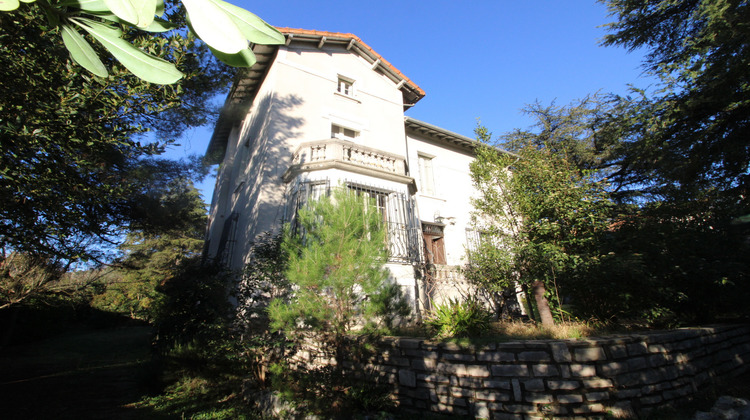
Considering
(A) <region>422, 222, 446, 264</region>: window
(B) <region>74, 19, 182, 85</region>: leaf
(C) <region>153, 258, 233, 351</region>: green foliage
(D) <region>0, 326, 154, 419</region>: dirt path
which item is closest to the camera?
(B) <region>74, 19, 182, 85</region>: leaf

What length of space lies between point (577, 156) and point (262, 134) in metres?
15.8

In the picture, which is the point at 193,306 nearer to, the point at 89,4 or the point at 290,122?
the point at 290,122

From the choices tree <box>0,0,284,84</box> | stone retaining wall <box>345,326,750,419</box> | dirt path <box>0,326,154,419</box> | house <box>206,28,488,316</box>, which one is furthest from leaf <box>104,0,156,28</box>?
dirt path <box>0,326,154,419</box>

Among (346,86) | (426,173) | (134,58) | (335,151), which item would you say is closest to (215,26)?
(134,58)

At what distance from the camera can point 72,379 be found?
7.87 meters

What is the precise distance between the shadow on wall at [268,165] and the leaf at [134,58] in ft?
26.0

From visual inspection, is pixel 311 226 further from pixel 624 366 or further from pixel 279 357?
pixel 624 366

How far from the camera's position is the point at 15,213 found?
404 cm

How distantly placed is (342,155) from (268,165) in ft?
7.90

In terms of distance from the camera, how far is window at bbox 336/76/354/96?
1139 cm

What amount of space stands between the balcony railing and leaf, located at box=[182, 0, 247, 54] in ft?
25.1

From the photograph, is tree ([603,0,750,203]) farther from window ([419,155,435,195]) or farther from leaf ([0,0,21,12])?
leaf ([0,0,21,12])

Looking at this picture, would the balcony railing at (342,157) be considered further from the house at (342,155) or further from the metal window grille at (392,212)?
the metal window grille at (392,212)

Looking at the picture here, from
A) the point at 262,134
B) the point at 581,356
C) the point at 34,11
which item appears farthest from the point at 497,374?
the point at 262,134
